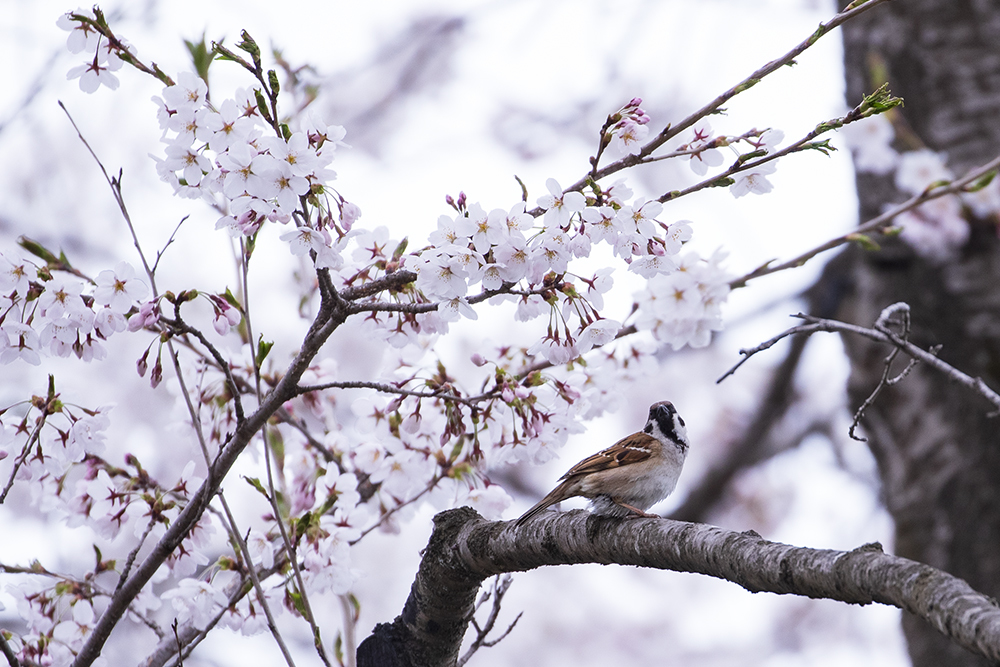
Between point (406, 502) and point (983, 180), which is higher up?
point (983, 180)

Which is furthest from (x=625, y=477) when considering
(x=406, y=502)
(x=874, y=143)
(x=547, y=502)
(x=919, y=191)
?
(x=874, y=143)

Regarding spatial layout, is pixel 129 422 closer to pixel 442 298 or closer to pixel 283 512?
pixel 283 512

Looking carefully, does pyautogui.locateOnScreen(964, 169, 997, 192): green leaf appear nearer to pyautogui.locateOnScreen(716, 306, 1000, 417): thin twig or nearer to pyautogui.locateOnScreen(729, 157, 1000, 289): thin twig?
pyautogui.locateOnScreen(729, 157, 1000, 289): thin twig

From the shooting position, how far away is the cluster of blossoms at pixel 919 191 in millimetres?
3932

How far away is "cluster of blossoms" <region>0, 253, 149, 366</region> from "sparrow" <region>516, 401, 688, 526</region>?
3.32 ft

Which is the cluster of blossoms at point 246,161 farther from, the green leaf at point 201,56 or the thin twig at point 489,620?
the thin twig at point 489,620

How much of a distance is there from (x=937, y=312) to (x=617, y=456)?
257 centimetres

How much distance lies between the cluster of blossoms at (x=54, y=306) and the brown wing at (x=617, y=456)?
115 cm

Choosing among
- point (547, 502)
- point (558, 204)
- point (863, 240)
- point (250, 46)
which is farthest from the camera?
point (863, 240)

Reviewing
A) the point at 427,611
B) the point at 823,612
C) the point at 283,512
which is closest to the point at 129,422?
the point at 283,512

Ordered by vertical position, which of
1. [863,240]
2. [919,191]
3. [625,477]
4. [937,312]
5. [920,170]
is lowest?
[625,477]

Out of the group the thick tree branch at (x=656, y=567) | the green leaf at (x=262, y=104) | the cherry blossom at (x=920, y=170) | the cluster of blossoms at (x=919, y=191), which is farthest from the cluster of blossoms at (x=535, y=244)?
the cherry blossom at (x=920, y=170)

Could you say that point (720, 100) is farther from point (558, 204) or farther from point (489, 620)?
point (489, 620)

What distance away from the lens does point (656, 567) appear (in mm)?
1562
